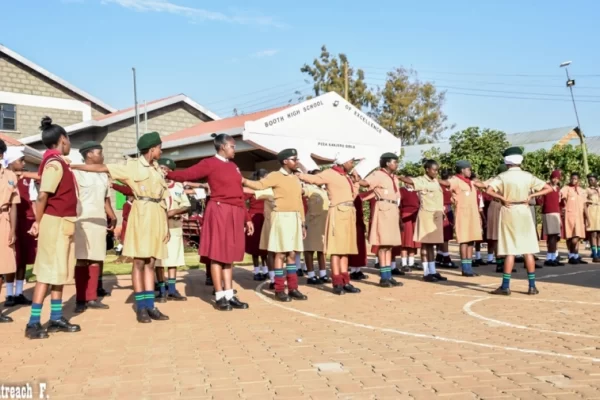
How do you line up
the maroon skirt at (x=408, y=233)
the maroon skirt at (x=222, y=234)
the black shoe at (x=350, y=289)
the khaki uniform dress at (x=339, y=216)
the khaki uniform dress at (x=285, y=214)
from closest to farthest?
the maroon skirt at (x=222, y=234) → the khaki uniform dress at (x=285, y=214) → the khaki uniform dress at (x=339, y=216) → the black shoe at (x=350, y=289) → the maroon skirt at (x=408, y=233)

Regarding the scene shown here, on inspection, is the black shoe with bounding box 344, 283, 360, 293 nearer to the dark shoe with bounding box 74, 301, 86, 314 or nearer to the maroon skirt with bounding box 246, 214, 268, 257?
the maroon skirt with bounding box 246, 214, 268, 257

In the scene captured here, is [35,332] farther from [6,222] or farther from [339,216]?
[339,216]

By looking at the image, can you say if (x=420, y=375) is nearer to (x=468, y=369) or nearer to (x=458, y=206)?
(x=468, y=369)

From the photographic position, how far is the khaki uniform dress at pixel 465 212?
11.6m

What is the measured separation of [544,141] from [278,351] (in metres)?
42.0

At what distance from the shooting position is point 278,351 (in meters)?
5.53

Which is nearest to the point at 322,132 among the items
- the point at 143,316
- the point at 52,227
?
the point at 143,316

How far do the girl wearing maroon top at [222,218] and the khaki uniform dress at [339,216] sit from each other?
5.33 feet

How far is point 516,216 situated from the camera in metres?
8.91

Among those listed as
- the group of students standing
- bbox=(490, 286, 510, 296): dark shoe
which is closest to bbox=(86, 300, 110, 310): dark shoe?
the group of students standing

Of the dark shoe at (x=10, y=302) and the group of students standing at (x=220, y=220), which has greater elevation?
the group of students standing at (x=220, y=220)

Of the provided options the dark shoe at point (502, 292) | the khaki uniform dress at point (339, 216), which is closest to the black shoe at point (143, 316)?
the khaki uniform dress at point (339, 216)

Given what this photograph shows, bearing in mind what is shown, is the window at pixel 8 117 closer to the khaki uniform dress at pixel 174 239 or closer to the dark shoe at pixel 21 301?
the dark shoe at pixel 21 301

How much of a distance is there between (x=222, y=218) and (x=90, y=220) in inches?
68.4
